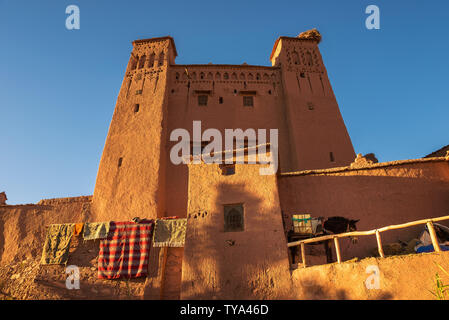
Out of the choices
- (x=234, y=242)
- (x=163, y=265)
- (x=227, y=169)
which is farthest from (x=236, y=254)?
(x=227, y=169)

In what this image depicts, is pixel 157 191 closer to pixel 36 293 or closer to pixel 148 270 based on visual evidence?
pixel 148 270

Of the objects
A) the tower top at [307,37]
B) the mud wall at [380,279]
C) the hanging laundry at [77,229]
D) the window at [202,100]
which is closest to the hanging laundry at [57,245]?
the hanging laundry at [77,229]

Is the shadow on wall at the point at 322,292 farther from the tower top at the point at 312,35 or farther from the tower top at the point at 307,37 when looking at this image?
the tower top at the point at 312,35

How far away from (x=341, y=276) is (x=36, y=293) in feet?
29.4

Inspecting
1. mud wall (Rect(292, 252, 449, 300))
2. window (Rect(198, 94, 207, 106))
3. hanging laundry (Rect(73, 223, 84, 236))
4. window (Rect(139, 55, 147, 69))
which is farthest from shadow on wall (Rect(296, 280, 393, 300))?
window (Rect(139, 55, 147, 69))

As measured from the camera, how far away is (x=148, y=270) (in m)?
9.95

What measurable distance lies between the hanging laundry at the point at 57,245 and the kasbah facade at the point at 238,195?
0.24 meters

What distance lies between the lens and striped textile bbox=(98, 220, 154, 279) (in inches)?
393

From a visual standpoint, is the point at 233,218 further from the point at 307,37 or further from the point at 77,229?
the point at 307,37

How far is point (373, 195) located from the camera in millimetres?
10734

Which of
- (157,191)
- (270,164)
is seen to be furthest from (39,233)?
(270,164)

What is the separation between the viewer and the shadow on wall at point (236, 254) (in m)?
8.42

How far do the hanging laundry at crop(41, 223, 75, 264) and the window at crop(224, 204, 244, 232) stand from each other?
17.4ft

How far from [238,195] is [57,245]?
20.3ft
